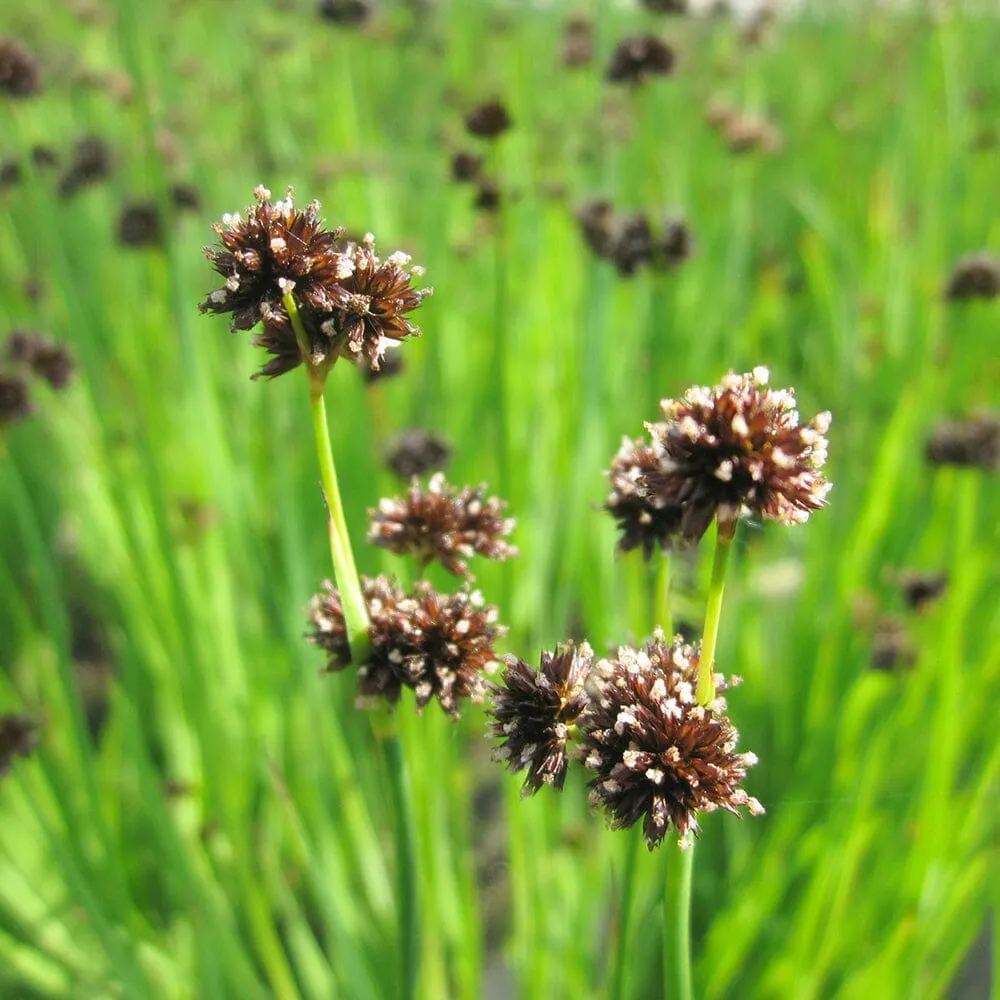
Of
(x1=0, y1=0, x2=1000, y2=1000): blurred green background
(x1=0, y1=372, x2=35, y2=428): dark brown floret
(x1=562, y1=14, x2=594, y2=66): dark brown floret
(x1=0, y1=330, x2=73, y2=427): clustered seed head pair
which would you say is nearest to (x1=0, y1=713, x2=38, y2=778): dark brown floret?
(x1=0, y1=0, x2=1000, y2=1000): blurred green background

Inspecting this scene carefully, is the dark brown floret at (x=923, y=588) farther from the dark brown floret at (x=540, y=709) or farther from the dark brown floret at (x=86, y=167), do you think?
the dark brown floret at (x=86, y=167)

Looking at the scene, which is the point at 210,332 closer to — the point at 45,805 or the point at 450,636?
the point at 45,805

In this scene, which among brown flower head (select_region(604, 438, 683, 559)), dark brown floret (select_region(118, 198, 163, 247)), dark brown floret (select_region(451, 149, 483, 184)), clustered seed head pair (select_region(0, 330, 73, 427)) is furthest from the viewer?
dark brown floret (select_region(118, 198, 163, 247))

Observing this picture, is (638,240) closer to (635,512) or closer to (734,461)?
(635,512)

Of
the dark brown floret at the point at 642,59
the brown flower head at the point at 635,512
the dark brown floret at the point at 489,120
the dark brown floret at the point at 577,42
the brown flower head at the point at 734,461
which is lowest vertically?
the brown flower head at the point at 734,461

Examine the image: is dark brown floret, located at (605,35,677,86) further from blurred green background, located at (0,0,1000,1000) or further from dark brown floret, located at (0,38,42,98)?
dark brown floret, located at (0,38,42,98)

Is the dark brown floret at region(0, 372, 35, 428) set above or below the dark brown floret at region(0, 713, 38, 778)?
above

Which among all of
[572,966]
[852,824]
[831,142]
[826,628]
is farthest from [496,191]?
[831,142]

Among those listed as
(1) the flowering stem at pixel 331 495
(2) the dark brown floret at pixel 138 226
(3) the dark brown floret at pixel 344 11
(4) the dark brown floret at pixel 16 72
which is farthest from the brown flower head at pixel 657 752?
(3) the dark brown floret at pixel 344 11
